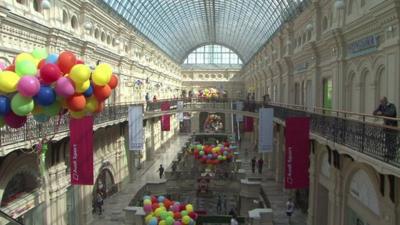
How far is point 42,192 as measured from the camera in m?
16.5

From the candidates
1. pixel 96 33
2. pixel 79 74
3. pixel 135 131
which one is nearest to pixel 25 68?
pixel 79 74

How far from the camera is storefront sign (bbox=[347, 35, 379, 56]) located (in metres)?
13.5

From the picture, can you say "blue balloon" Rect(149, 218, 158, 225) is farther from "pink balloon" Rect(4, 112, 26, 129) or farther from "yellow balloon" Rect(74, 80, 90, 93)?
"yellow balloon" Rect(74, 80, 90, 93)

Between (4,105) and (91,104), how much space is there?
174 cm

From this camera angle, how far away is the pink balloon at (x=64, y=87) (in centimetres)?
824

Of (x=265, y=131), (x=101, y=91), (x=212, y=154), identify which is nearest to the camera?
(x=101, y=91)

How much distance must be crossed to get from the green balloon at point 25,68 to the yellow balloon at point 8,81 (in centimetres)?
13

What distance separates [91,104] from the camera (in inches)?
356

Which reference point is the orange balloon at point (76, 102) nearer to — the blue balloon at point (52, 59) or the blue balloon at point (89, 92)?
the blue balloon at point (89, 92)

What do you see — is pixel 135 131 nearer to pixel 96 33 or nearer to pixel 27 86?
pixel 96 33

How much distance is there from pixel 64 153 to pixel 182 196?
1320 centimetres

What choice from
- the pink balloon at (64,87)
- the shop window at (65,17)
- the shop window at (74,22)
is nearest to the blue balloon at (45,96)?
the pink balloon at (64,87)

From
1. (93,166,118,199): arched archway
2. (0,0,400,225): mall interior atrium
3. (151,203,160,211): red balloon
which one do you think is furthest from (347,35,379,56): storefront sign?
(93,166,118,199): arched archway

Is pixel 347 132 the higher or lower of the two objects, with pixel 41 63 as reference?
lower
